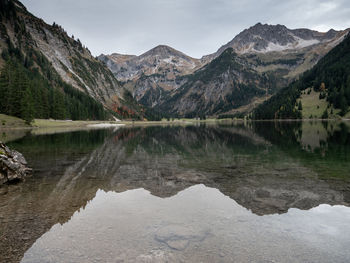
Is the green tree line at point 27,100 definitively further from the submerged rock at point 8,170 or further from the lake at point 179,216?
the lake at point 179,216

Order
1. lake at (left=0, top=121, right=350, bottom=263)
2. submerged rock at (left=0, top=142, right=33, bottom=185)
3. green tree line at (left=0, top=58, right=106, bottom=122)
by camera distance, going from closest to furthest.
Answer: lake at (left=0, top=121, right=350, bottom=263), submerged rock at (left=0, top=142, right=33, bottom=185), green tree line at (left=0, top=58, right=106, bottom=122)

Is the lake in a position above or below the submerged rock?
below

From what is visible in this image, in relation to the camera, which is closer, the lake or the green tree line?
the lake

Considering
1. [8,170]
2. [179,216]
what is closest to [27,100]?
[8,170]

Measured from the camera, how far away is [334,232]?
10039 mm

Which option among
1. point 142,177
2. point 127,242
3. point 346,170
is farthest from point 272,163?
point 127,242

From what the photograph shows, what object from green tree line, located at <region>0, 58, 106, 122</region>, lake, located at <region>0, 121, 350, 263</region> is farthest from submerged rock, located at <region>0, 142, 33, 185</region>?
green tree line, located at <region>0, 58, 106, 122</region>

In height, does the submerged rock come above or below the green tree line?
below

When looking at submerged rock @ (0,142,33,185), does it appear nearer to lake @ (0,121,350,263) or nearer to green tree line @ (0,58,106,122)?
lake @ (0,121,350,263)

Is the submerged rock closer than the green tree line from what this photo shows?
Yes

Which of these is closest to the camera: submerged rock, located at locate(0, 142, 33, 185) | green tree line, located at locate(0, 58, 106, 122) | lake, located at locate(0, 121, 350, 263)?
lake, located at locate(0, 121, 350, 263)

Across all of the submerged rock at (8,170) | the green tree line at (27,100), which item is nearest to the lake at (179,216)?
the submerged rock at (8,170)

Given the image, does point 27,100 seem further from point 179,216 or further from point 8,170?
point 179,216

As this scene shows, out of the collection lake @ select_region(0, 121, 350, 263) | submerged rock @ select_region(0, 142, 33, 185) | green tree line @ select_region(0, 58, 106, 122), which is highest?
green tree line @ select_region(0, 58, 106, 122)
